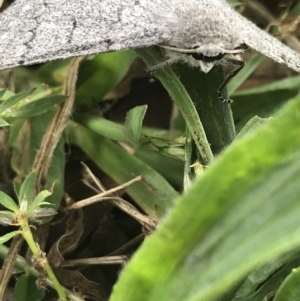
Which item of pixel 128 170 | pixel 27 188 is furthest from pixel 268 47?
pixel 27 188

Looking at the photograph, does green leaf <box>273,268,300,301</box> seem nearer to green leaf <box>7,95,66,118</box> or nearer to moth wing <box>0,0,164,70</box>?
moth wing <box>0,0,164,70</box>

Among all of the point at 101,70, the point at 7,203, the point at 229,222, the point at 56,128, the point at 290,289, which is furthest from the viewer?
the point at 101,70

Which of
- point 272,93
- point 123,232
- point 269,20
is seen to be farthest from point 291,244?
point 269,20

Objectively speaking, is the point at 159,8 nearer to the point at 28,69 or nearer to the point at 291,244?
the point at 28,69

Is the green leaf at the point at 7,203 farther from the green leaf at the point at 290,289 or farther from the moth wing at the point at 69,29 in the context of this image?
the green leaf at the point at 290,289

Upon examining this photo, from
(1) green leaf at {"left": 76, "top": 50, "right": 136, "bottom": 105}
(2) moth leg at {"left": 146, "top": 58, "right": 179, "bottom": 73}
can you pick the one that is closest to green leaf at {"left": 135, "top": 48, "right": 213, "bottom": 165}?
(2) moth leg at {"left": 146, "top": 58, "right": 179, "bottom": 73}

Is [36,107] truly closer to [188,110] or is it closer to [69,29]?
[69,29]
